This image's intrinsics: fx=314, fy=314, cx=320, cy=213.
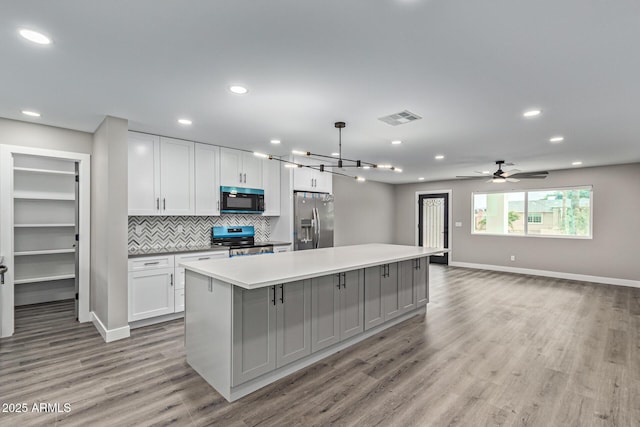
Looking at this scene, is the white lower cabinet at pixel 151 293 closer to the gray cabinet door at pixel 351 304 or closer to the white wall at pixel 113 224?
the white wall at pixel 113 224

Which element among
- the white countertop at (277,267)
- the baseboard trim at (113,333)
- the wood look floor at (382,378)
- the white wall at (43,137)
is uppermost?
the white wall at (43,137)

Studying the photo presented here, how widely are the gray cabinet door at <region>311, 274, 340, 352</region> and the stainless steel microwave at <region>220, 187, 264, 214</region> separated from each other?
2.47 meters

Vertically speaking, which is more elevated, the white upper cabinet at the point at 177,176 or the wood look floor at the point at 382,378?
the white upper cabinet at the point at 177,176

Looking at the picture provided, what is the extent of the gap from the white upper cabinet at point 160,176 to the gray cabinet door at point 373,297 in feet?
8.77

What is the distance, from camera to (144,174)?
4035 mm

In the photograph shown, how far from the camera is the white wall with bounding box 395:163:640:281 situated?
6.18 metres

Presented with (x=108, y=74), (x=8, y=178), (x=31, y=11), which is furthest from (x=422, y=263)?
(x=8, y=178)

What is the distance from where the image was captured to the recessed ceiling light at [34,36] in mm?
1871

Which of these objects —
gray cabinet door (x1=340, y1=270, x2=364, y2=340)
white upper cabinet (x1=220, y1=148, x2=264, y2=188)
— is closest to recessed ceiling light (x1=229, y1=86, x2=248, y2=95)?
gray cabinet door (x1=340, y1=270, x2=364, y2=340)

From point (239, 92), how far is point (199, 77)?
1.20ft

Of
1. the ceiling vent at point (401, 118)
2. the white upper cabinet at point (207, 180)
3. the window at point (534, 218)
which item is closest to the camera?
the ceiling vent at point (401, 118)

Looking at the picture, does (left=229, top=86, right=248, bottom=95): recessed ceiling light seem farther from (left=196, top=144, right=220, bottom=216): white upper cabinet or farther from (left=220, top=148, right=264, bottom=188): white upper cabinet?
(left=220, top=148, right=264, bottom=188): white upper cabinet

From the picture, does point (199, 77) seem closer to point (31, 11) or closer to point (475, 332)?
point (31, 11)

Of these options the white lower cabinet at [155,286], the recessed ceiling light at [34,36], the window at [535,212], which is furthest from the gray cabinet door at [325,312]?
the window at [535,212]
